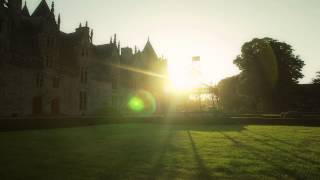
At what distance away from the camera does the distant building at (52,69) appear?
3959 centimetres

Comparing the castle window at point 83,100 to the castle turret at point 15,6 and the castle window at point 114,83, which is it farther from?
the castle turret at point 15,6

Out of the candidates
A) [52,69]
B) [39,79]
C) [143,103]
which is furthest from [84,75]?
[143,103]

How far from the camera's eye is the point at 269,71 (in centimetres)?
6519

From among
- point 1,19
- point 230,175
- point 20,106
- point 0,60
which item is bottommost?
point 230,175

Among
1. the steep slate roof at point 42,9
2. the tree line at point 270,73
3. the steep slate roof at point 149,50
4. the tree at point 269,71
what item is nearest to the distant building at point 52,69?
the steep slate roof at point 42,9

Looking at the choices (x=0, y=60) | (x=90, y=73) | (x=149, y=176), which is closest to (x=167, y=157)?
(x=149, y=176)

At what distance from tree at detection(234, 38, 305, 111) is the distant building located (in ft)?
89.8

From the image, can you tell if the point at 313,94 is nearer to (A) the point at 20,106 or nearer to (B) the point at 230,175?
(A) the point at 20,106

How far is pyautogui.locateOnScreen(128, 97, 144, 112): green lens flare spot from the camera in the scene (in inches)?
2641

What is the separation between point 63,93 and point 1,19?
14539mm

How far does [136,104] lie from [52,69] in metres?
26.4

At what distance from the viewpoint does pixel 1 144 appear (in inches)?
607

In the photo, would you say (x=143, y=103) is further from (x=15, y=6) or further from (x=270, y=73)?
(x=15, y=6)

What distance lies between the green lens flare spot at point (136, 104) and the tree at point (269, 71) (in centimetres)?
2369
